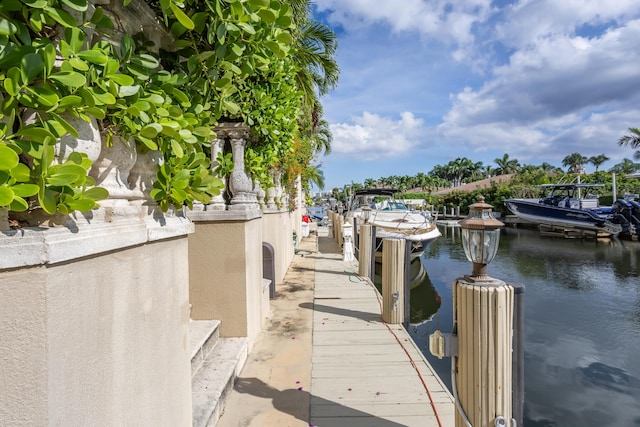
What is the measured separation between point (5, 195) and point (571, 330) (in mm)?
10316

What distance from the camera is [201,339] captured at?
10.1 feet

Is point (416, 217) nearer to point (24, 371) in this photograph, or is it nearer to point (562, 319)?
point (562, 319)

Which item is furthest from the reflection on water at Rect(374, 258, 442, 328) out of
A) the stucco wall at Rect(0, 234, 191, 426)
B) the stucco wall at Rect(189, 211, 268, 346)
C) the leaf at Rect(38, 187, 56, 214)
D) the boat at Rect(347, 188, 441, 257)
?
the leaf at Rect(38, 187, 56, 214)

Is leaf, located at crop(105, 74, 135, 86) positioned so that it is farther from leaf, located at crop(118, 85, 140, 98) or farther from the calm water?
the calm water

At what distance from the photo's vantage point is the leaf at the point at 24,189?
0.97 metres

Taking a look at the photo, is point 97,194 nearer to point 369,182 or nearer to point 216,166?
point 216,166

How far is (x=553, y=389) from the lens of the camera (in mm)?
5859

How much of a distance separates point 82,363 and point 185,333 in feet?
3.04

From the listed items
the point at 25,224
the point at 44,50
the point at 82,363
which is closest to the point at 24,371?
the point at 82,363

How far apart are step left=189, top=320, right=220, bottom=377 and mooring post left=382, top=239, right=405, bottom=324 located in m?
2.35

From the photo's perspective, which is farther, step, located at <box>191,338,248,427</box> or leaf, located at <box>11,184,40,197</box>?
step, located at <box>191,338,248,427</box>

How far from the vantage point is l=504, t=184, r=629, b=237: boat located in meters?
24.9

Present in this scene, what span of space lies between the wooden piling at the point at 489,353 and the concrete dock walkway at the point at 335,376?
77 cm

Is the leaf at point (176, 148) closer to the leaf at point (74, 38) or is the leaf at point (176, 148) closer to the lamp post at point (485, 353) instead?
the leaf at point (74, 38)
